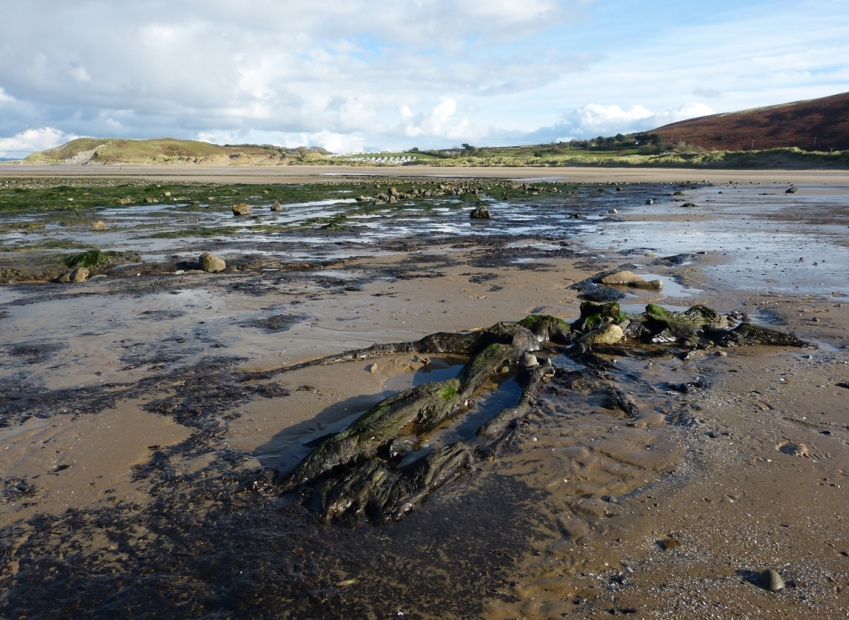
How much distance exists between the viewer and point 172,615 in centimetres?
308

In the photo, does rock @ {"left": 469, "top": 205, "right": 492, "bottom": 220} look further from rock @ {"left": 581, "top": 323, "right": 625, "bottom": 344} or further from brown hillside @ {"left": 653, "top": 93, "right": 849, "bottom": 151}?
brown hillside @ {"left": 653, "top": 93, "right": 849, "bottom": 151}

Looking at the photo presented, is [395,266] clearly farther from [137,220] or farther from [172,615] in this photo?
Answer: [137,220]

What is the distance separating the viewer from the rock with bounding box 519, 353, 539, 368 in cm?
656

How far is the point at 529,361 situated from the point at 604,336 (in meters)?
1.42

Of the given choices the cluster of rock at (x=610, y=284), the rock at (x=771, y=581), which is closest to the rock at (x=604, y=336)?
the cluster of rock at (x=610, y=284)

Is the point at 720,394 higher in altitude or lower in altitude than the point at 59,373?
lower

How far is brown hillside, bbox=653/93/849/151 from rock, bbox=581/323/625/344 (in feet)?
224

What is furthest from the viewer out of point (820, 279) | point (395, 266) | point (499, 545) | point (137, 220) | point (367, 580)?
point (137, 220)

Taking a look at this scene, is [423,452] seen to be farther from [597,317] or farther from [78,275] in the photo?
[78,275]

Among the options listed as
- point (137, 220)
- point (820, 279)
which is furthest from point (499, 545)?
point (137, 220)

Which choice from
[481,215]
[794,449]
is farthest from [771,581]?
[481,215]

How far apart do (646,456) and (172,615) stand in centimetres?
369

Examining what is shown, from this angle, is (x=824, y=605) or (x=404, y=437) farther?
(x=404, y=437)

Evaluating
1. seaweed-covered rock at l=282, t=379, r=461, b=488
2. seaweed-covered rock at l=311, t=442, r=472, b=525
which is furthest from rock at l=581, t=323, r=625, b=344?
seaweed-covered rock at l=311, t=442, r=472, b=525
